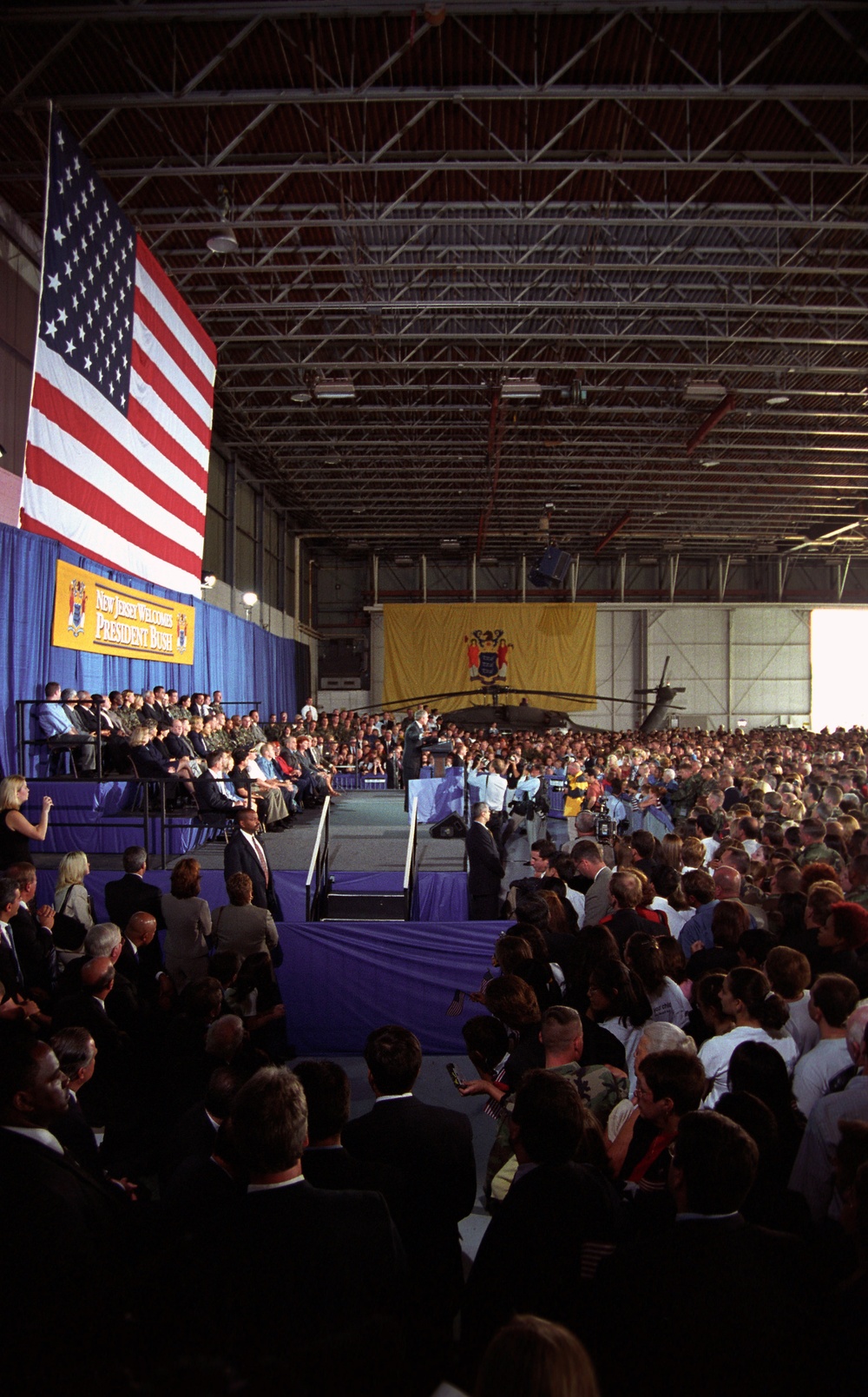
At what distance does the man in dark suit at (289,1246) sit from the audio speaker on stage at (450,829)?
9289mm

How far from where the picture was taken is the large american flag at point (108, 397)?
21.2 feet

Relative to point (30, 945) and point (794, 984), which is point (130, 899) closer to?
point (30, 945)

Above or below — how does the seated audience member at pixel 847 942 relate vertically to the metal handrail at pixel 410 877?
above

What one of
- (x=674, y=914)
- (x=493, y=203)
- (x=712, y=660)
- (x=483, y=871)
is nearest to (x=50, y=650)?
(x=483, y=871)

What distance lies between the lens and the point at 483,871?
741 cm

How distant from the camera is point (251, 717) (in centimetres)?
1477

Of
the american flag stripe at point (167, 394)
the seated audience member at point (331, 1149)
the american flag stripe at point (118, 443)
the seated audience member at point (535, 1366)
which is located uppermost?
the american flag stripe at point (167, 394)

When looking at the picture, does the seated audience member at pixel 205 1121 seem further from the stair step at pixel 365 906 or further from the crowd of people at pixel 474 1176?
the stair step at pixel 365 906

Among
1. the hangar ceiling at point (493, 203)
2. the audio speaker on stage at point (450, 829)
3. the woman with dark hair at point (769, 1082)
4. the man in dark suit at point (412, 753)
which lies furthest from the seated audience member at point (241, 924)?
the man in dark suit at point (412, 753)

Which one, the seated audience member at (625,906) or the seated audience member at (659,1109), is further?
the seated audience member at (625,906)

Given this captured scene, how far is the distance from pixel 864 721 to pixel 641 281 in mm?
24904

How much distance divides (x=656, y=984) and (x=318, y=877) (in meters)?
5.22

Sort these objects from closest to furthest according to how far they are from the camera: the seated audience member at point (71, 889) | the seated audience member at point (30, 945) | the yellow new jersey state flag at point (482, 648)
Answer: the seated audience member at point (30, 945)
the seated audience member at point (71, 889)
the yellow new jersey state flag at point (482, 648)

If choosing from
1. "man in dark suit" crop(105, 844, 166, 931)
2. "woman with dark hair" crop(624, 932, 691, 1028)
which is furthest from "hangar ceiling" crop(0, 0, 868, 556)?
"woman with dark hair" crop(624, 932, 691, 1028)
